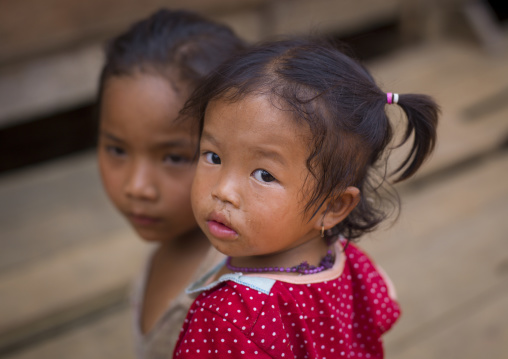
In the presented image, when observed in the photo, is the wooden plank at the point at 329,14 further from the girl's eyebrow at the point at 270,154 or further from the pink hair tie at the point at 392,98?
the girl's eyebrow at the point at 270,154

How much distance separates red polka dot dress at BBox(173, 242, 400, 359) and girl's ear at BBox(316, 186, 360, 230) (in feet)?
0.29

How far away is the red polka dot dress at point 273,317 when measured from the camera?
0.92 meters

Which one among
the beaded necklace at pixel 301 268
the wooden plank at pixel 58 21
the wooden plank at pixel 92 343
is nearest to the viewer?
the beaded necklace at pixel 301 268

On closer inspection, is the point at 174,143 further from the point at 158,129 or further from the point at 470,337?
the point at 470,337

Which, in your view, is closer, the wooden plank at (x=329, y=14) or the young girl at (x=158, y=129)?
the young girl at (x=158, y=129)

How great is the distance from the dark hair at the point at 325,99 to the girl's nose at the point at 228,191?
0.11 metres

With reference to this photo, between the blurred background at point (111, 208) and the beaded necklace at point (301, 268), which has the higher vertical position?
the beaded necklace at point (301, 268)

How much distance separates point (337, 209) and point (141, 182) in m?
0.43

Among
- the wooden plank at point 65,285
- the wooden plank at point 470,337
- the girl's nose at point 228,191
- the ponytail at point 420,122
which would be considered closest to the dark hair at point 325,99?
the ponytail at point 420,122

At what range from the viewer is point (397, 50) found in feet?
11.5

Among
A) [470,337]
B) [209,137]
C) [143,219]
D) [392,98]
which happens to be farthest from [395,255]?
[209,137]

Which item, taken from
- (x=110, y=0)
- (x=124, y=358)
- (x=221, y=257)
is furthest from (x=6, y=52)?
(x=221, y=257)

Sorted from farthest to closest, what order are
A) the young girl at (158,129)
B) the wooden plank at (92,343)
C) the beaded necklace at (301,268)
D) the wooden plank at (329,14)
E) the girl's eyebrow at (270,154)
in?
the wooden plank at (329,14) < the wooden plank at (92,343) < the young girl at (158,129) < the beaded necklace at (301,268) < the girl's eyebrow at (270,154)

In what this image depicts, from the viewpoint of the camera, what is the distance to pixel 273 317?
0.93 m
